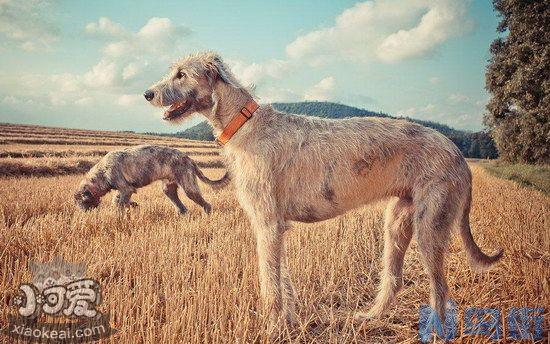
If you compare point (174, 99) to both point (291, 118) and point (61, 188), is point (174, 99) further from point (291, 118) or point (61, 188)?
point (61, 188)

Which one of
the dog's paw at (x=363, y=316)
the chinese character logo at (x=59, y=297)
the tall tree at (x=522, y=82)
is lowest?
the dog's paw at (x=363, y=316)

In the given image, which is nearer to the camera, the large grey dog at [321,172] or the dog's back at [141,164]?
the large grey dog at [321,172]

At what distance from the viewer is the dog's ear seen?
3.48 meters

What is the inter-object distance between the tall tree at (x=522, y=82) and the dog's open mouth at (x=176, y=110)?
22.3 metres

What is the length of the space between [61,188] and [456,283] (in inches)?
468

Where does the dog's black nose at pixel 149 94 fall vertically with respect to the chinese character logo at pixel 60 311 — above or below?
above

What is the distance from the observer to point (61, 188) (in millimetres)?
11109

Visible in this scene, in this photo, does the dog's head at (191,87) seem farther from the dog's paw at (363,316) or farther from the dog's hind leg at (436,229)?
the dog's paw at (363,316)

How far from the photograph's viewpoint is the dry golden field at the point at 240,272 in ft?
10.1

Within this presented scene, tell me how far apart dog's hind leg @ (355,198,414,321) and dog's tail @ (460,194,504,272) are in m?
0.50

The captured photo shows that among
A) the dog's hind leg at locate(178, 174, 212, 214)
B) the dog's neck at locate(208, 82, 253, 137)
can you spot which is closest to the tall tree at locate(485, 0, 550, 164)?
the dog's hind leg at locate(178, 174, 212, 214)

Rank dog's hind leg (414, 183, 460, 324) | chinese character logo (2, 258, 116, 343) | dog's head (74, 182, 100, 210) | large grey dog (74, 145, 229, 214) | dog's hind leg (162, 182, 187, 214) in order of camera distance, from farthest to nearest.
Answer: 1. dog's hind leg (162, 182, 187, 214)
2. large grey dog (74, 145, 229, 214)
3. dog's head (74, 182, 100, 210)
4. dog's hind leg (414, 183, 460, 324)
5. chinese character logo (2, 258, 116, 343)

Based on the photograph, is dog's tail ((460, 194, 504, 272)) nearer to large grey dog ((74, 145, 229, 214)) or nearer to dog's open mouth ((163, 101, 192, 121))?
dog's open mouth ((163, 101, 192, 121))

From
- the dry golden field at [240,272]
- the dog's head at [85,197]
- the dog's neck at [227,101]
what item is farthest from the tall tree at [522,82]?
the dog's head at [85,197]
